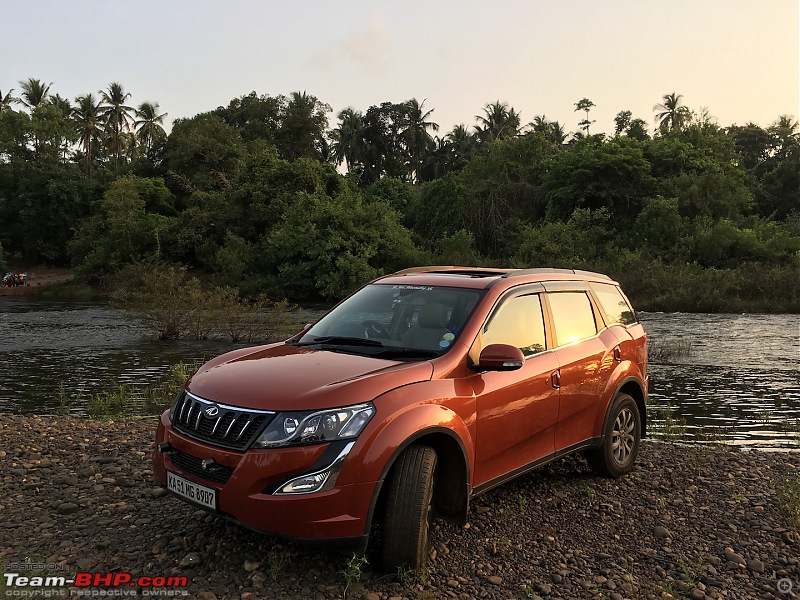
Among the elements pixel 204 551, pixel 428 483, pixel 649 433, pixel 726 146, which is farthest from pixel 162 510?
pixel 726 146

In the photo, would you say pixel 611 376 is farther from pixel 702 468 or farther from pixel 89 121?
pixel 89 121

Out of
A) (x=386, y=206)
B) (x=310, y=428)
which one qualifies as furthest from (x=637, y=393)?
(x=386, y=206)

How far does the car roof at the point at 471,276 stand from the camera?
5.11 meters

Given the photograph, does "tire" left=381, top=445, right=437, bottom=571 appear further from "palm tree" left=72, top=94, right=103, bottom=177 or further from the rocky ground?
"palm tree" left=72, top=94, right=103, bottom=177

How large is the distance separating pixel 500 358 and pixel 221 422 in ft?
5.79

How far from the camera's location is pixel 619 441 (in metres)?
6.06

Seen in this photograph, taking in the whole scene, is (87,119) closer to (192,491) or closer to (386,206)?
(386,206)

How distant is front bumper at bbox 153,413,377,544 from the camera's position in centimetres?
355

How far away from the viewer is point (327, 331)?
5.17 meters

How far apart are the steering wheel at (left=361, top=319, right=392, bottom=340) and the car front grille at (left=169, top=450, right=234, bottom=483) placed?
5.04ft

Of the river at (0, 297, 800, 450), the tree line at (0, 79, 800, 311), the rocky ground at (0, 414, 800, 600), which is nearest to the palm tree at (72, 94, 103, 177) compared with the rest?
the tree line at (0, 79, 800, 311)

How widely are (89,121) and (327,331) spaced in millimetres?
76059

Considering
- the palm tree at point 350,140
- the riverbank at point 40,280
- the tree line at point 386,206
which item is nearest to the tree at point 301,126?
the tree line at point 386,206

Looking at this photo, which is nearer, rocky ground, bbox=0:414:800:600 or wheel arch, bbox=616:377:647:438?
rocky ground, bbox=0:414:800:600
